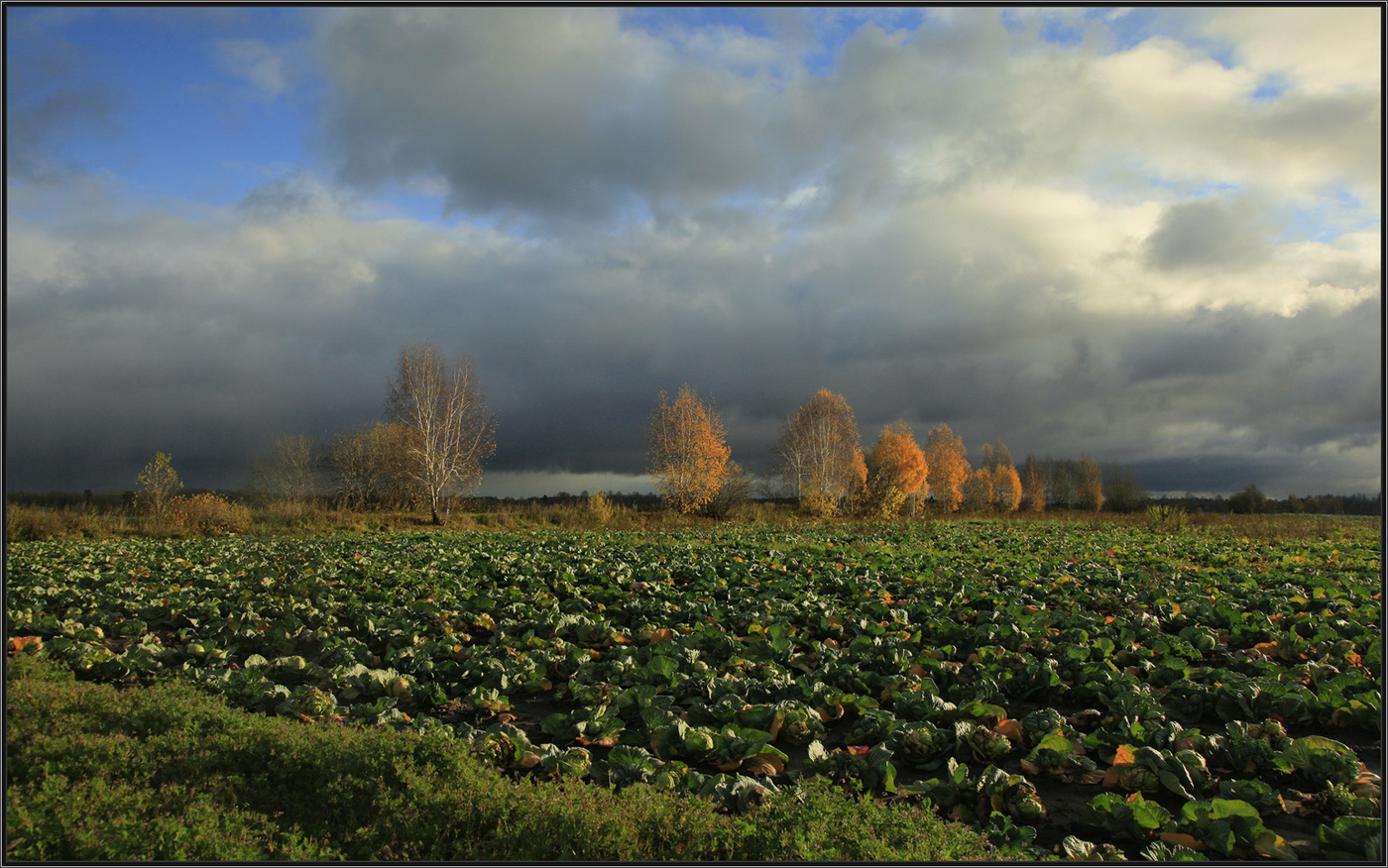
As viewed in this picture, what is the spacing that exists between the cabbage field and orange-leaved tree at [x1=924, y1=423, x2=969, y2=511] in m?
61.8

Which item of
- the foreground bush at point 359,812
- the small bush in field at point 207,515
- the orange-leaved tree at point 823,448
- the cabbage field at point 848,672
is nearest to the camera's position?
the foreground bush at point 359,812

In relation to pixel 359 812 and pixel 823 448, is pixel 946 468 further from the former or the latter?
pixel 359 812

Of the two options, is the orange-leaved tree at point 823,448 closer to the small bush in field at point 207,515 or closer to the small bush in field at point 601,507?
the small bush in field at point 601,507

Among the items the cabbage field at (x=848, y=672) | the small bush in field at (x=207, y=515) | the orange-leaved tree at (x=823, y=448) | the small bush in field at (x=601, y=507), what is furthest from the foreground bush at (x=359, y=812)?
the orange-leaved tree at (x=823, y=448)

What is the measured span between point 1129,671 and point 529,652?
20.9 feet

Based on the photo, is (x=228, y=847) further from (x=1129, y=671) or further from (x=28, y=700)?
(x=1129, y=671)

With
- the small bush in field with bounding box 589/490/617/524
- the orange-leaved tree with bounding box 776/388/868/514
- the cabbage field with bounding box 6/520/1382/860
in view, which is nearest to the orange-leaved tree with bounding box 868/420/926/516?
the orange-leaved tree with bounding box 776/388/868/514

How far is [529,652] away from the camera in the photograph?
695cm

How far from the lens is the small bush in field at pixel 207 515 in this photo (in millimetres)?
25438

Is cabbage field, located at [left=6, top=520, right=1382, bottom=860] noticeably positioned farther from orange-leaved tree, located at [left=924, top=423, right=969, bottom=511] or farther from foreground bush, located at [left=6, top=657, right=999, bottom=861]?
orange-leaved tree, located at [left=924, top=423, right=969, bottom=511]

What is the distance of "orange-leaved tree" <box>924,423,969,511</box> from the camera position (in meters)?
72.9

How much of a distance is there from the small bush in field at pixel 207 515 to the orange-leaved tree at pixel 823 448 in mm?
38205

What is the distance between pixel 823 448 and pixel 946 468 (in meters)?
27.4

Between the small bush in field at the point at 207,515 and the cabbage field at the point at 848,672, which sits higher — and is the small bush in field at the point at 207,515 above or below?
below
